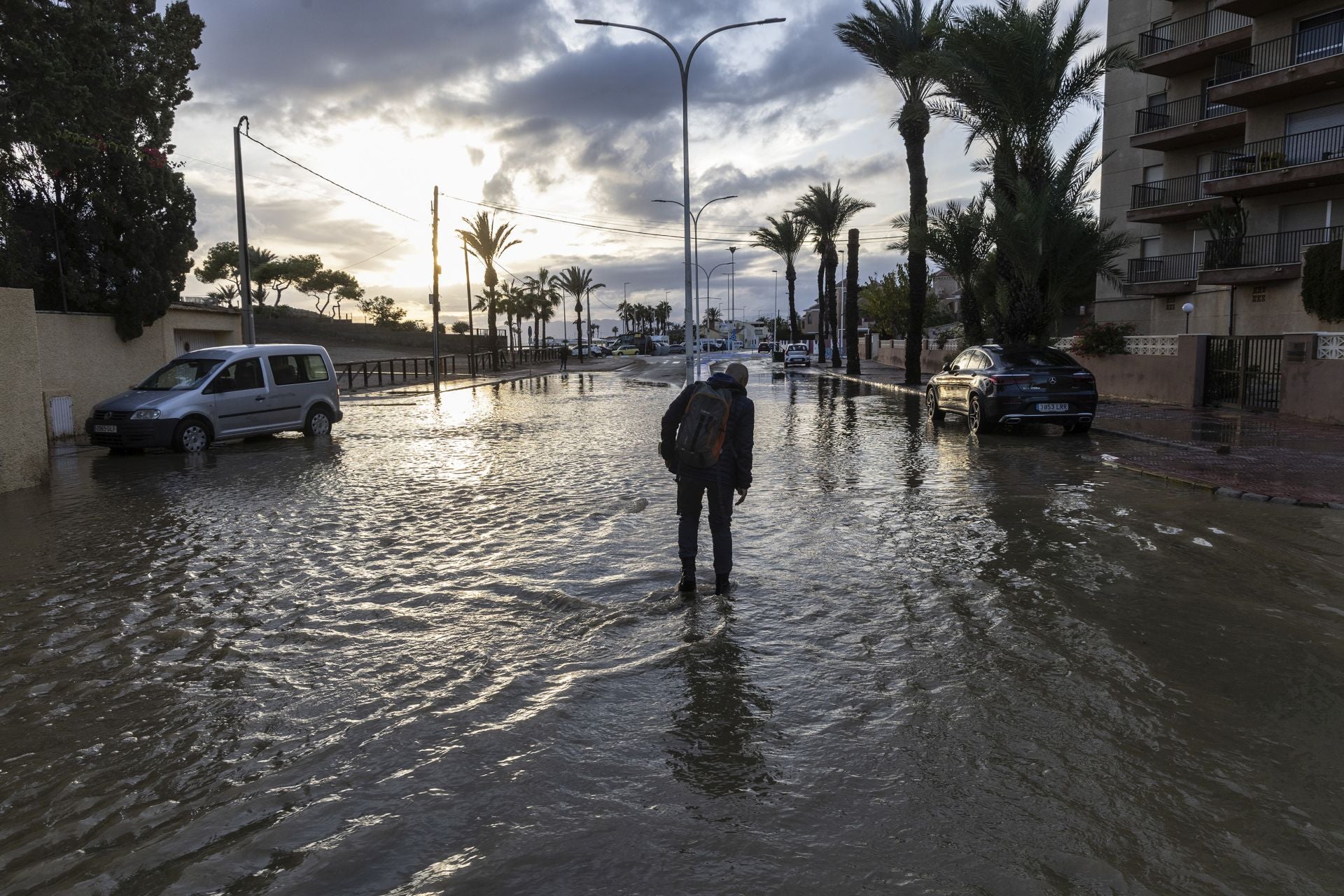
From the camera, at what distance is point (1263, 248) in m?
30.9

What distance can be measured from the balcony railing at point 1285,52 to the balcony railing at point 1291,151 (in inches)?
85.0

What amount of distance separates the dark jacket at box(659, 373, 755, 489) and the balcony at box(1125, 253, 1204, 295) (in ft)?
112

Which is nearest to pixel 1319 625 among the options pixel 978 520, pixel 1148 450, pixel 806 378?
pixel 978 520

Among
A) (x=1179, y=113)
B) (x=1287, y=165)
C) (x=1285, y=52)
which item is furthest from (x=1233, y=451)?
(x=1179, y=113)

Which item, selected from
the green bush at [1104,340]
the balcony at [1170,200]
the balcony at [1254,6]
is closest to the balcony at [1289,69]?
the balcony at [1254,6]

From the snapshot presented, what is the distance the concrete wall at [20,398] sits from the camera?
12.0 meters

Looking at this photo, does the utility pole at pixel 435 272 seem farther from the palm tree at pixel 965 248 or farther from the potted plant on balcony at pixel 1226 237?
the potted plant on balcony at pixel 1226 237

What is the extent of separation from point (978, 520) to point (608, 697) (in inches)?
214

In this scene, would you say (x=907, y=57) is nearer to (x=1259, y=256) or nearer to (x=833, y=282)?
(x=1259, y=256)

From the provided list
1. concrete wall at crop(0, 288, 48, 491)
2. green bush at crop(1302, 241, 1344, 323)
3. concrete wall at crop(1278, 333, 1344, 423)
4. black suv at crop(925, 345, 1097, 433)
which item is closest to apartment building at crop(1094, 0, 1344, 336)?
green bush at crop(1302, 241, 1344, 323)

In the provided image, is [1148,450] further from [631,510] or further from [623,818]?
[623,818]

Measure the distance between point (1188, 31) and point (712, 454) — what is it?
126ft

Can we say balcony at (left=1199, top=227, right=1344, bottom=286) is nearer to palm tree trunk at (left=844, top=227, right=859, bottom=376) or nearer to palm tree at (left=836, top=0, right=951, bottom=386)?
palm tree at (left=836, top=0, right=951, bottom=386)

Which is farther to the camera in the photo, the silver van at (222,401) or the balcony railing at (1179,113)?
the balcony railing at (1179,113)
